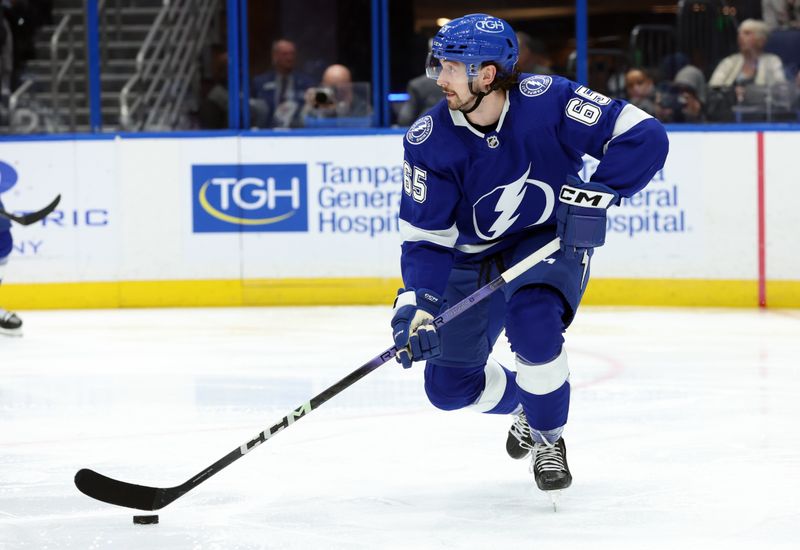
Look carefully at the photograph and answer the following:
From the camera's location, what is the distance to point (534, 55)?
7246 millimetres

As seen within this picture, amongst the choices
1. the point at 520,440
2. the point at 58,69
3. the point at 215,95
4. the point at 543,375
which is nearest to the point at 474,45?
the point at 543,375

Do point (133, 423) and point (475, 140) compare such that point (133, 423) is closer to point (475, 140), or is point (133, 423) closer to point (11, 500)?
point (11, 500)

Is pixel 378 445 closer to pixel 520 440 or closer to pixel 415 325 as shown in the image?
pixel 520 440

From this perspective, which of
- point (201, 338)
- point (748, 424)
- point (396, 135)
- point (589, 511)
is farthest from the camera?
point (396, 135)

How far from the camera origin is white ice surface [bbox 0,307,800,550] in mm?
2828

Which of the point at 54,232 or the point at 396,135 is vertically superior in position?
the point at 396,135

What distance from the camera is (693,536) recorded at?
272 cm

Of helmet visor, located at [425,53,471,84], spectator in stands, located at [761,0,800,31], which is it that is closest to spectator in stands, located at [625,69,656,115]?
spectator in stands, located at [761,0,800,31]

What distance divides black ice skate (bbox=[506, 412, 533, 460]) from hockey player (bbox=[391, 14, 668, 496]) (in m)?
0.19

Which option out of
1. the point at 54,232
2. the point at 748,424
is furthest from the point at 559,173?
the point at 54,232

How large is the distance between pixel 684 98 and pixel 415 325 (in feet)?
14.7

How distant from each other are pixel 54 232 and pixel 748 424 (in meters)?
4.19

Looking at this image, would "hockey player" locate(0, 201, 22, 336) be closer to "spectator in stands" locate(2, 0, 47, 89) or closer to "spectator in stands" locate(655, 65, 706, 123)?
"spectator in stands" locate(2, 0, 47, 89)

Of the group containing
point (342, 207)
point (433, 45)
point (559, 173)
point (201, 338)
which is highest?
point (433, 45)
